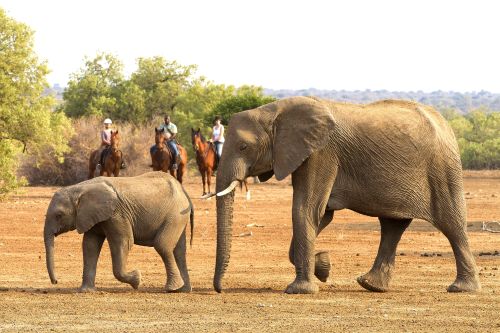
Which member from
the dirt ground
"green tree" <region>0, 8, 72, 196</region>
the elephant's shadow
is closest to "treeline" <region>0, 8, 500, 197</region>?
"green tree" <region>0, 8, 72, 196</region>

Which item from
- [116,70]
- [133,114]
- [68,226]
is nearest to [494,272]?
[68,226]

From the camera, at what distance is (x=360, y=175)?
13039 mm

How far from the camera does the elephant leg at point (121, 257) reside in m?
12.9

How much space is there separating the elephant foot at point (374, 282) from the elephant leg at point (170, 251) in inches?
77.0

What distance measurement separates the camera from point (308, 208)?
505 inches

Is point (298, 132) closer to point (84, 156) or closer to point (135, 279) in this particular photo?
point (135, 279)

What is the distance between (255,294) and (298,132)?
1.75 m

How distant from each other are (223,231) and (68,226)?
5.62ft

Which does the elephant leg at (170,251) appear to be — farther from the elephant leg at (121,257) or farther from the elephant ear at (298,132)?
the elephant ear at (298,132)

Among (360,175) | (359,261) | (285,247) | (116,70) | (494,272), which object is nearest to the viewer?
(360,175)

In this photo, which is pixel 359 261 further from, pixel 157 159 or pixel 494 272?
pixel 157 159

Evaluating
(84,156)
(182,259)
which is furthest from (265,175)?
(84,156)

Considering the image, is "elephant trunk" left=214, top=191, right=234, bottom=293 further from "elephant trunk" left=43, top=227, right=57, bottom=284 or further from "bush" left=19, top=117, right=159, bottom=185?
"bush" left=19, top=117, right=159, bottom=185

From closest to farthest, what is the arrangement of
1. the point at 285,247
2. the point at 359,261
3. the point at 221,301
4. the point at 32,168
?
the point at 221,301
the point at 359,261
the point at 285,247
the point at 32,168
